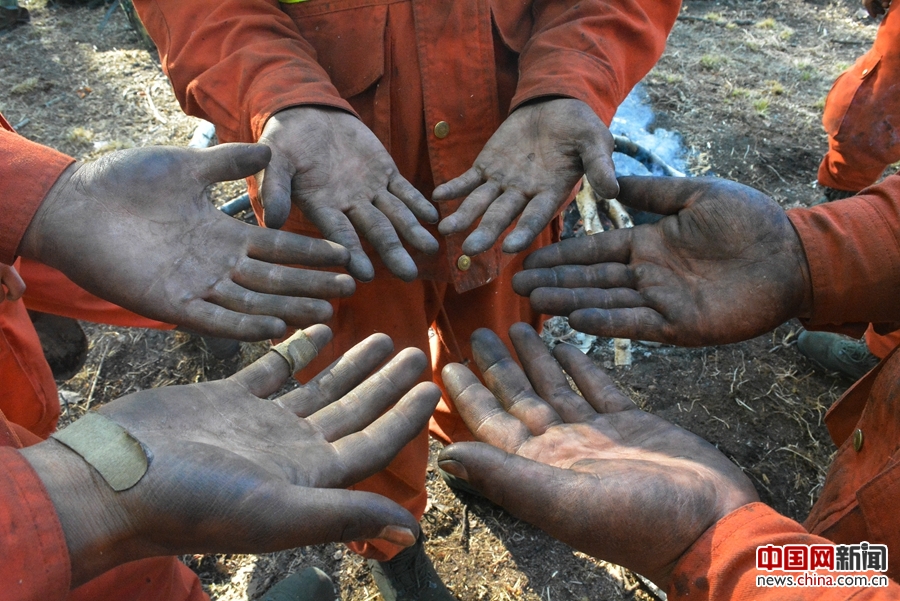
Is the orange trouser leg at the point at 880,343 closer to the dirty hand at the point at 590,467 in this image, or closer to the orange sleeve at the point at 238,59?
the dirty hand at the point at 590,467

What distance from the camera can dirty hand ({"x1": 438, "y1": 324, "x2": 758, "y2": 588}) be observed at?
128 centimetres

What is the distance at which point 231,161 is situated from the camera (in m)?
1.66

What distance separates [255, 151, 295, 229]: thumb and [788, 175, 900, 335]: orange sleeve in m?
1.48

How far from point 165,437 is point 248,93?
3.43ft

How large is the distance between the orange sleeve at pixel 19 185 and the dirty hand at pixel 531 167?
105 centimetres

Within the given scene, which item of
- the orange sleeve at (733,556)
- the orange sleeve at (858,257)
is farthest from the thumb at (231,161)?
the orange sleeve at (858,257)

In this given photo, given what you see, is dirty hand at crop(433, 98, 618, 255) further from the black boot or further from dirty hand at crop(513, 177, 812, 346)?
the black boot

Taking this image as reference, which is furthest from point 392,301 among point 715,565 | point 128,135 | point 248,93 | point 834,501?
point 128,135

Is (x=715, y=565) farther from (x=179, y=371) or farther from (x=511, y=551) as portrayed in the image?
(x=179, y=371)

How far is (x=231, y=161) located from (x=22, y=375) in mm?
1000

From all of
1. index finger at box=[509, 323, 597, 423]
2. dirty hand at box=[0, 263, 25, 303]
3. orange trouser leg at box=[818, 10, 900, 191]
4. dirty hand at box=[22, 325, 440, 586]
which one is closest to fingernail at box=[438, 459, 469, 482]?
dirty hand at box=[22, 325, 440, 586]

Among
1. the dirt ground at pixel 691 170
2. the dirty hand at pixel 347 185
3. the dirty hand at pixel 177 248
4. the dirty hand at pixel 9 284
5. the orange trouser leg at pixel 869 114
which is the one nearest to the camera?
the dirty hand at pixel 177 248

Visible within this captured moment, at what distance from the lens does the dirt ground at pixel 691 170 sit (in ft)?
8.31

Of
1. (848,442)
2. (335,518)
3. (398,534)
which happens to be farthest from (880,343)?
(335,518)
